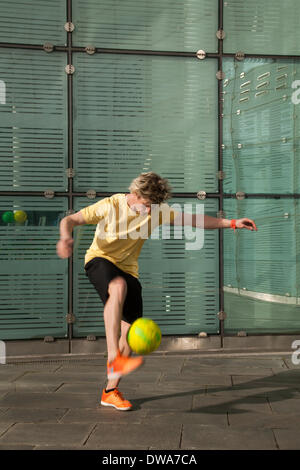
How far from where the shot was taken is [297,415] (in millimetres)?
4973

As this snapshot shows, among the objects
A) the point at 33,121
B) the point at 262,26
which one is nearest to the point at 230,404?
the point at 33,121

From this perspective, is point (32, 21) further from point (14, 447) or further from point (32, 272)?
point (14, 447)

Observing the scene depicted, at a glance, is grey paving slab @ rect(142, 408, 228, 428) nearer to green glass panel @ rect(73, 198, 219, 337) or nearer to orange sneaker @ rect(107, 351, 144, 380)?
orange sneaker @ rect(107, 351, 144, 380)

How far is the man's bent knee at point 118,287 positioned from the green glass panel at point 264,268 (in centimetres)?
319

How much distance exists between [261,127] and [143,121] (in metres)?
1.58

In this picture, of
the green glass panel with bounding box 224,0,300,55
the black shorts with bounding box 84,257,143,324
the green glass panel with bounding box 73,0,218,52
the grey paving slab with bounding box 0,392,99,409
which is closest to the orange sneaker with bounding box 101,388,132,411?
the grey paving slab with bounding box 0,392,99,409

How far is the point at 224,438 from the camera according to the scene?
14.4 feet

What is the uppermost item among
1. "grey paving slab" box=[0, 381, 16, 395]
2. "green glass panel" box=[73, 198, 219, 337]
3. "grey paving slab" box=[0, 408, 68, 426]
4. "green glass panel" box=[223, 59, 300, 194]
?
"green glass panel" box=[223, 59, 300, 194]

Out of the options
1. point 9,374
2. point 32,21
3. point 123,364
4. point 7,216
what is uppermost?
point 32,21

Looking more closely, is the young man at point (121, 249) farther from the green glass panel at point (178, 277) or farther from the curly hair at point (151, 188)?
the green glass panel at point (178, 277)

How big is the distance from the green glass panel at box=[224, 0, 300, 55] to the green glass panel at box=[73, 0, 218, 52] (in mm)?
226

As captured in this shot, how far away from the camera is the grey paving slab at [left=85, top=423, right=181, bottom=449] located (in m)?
4.22

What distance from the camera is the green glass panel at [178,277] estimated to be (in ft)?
26.3

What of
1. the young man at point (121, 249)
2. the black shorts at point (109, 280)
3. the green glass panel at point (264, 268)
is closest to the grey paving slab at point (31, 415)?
the young man at point (121, 249)
